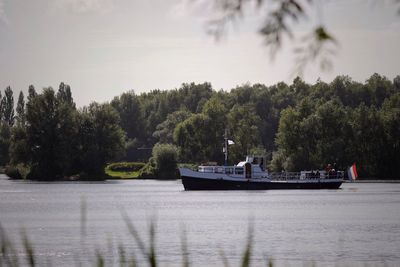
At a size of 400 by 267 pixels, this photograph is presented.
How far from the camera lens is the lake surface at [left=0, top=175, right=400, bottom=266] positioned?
29953 mm

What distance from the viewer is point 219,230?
43.8 metres

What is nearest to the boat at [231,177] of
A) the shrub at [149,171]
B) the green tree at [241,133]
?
the green tree at [241,133]

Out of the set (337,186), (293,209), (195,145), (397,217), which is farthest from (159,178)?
(397,217)

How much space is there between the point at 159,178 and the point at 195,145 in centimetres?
1143

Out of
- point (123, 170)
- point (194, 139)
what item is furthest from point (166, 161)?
point (123, 170)

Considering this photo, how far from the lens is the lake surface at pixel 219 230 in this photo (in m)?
A: 30.0

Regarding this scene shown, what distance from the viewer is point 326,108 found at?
419 ft

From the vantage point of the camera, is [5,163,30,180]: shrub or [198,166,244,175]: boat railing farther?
[5,163,30,180]: shrub

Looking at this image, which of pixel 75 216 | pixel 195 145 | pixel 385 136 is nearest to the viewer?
pixel 75 216

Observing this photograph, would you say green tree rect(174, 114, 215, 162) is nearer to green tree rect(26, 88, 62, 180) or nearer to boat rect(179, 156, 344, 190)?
green tree rect(26, 88, 62, 180)

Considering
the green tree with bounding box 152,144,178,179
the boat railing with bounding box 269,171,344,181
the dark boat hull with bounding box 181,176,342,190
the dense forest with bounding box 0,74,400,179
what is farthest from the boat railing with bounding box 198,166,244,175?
the green tree with bounding box 152,144,178,179

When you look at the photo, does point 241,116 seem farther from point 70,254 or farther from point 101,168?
point 70,254

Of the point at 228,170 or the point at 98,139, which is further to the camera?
the point at 98,139

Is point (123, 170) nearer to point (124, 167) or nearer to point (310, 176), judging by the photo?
point (124, 167)
